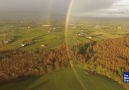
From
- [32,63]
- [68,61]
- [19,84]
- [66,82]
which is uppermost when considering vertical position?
[32,63]

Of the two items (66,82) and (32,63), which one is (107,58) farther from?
(32,63)

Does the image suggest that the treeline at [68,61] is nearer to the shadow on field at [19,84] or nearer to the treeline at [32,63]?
the treeline at [32,63]

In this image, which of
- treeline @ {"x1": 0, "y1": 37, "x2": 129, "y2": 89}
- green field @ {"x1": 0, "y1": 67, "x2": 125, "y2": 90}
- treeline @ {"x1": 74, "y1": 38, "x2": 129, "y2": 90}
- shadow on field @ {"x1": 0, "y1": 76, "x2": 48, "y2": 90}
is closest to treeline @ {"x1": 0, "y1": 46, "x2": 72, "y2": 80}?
treeline @ {"x1": 0, "y1": 37, "x2": 129, "y2": 89}

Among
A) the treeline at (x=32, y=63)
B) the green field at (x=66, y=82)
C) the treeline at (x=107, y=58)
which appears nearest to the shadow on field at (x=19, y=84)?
the green field at (x=66, y=82)

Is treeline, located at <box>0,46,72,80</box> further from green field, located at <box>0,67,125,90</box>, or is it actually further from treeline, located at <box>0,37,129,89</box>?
green field, located at <box>0,67,125,90</box>

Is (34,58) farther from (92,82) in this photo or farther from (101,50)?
(101,50)

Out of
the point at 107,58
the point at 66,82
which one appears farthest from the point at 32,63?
the point at 107,58
